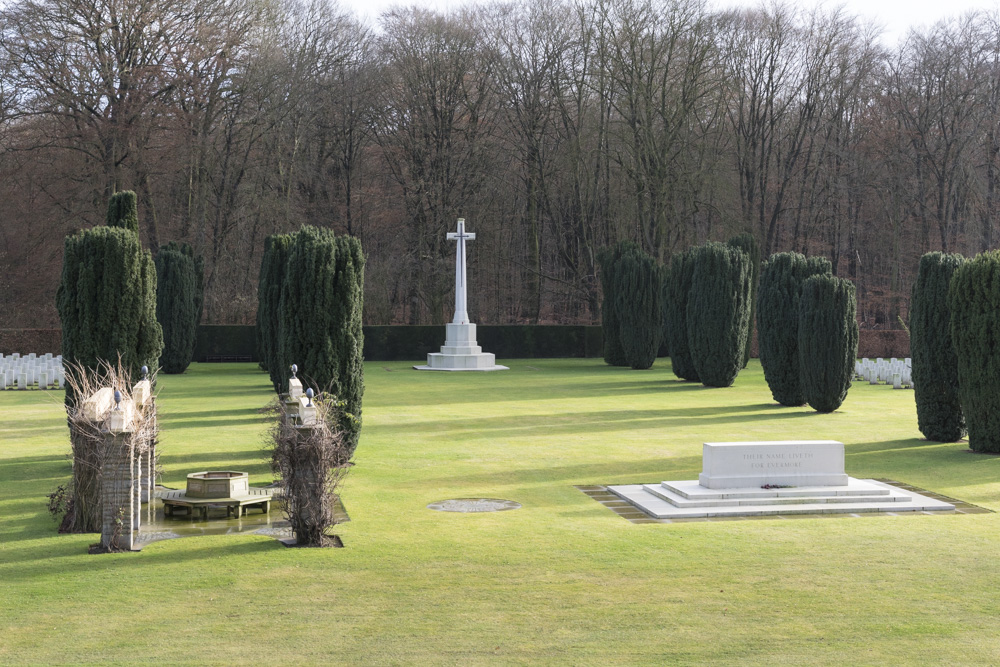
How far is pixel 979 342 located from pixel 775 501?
5.55m

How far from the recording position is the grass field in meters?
6.04

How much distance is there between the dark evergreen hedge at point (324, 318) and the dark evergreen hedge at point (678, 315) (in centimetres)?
1588

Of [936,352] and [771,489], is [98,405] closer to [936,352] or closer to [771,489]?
[771,489]

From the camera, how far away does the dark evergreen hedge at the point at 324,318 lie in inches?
515

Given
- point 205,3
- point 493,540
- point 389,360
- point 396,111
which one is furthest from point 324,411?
point 396,111

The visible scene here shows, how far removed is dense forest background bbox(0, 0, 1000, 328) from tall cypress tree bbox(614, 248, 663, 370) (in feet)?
26.0

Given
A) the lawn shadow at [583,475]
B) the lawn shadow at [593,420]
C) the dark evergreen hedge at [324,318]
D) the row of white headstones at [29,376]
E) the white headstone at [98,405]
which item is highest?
the dark evergreen hedge at [324,318]

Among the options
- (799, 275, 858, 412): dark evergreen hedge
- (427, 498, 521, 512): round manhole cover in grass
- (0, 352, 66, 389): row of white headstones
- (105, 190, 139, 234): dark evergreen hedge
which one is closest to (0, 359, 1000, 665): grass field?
(427, 498, 521, 512): round manhole cover in grass

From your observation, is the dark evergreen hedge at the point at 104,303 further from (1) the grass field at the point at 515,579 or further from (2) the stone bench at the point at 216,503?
(2) the stone bench at the point at 216,503

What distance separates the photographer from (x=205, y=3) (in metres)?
35.4

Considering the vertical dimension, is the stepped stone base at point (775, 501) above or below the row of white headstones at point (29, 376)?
below

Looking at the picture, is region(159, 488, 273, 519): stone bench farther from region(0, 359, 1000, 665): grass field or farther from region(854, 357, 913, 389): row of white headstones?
region(854, 357, 913, 389): row of white headstones

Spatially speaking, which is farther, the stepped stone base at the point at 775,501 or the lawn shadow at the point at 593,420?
the lawn shadow at the point at 593,420

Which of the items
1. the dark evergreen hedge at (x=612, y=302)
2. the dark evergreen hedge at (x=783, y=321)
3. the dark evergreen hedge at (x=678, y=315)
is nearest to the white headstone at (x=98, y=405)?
the dark evergreen hedge at (x=783, y=321)
